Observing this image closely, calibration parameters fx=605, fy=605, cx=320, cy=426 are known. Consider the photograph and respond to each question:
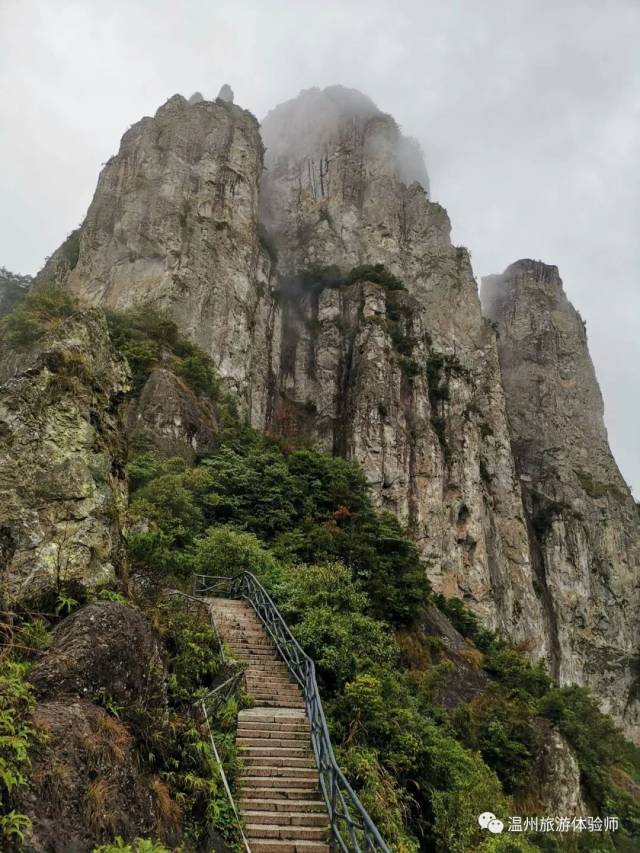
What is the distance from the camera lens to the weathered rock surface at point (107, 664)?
5.20 metres

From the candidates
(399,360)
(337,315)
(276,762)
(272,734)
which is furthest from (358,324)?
(276,762)

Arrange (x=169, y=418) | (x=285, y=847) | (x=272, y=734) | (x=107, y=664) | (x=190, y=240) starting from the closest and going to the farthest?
(x=107, y=664) → (x=285, y=847) → (x=272, y=734) → (x=169, y=418) → (x=190, y=240)

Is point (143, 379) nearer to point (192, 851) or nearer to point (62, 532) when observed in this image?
point (62, 532)

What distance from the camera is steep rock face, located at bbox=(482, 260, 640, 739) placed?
46781 millimetres

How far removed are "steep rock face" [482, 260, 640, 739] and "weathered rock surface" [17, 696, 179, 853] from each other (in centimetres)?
4561

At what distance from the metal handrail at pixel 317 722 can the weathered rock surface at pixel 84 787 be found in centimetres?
166

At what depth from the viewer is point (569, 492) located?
176 feet

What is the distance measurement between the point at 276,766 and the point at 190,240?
35.3 metres

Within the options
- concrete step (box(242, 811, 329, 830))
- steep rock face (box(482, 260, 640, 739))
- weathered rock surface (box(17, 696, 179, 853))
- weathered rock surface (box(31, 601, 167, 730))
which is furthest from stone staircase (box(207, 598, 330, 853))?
steep rock face (box(482, 260, 640, 739))

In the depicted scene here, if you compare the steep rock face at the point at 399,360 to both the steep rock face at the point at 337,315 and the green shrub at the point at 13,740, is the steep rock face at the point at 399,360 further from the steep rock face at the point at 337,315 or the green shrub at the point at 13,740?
the green shrub at the point at 13,740

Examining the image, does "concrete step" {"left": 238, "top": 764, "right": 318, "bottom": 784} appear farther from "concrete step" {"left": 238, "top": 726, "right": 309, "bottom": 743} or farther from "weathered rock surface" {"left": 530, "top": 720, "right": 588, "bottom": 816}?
"weathered rock surface" {"left": 530, "top": 720, "right": 588, "bottom": 816}

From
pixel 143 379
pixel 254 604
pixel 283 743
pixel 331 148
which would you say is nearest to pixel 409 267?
pixel 331 148

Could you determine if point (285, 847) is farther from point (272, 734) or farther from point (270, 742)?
point (272, 734)

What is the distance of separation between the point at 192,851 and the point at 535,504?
168ft
